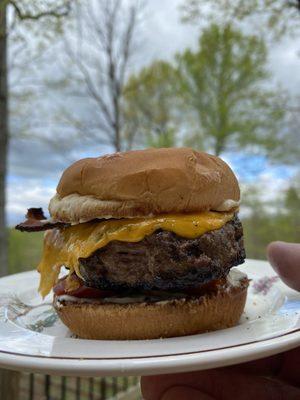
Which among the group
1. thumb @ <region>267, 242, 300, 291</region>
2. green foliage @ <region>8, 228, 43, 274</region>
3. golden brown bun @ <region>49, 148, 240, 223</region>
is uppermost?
golden brown bun @ <region>49, 148, 240, 223</region>

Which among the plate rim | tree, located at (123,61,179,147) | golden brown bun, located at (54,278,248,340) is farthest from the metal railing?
tree, located at (123,61,179,147)

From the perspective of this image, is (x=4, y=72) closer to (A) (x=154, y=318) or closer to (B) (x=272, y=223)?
(A) (x=154, y=318)

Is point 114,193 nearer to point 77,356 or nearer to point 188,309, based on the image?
point 188,309

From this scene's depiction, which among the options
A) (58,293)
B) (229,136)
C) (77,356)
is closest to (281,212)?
(229,136)

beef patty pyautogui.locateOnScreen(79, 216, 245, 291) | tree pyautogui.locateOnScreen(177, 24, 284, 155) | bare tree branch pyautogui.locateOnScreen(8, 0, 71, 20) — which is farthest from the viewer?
tree pyautogui.locateOnScreen(177, 24, 284, 155)

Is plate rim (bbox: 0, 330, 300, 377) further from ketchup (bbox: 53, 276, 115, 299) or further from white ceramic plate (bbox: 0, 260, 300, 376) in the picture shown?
ketchup (bbox: 53, 276, 115, 299)

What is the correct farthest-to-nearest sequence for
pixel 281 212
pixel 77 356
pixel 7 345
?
pixel 281 212 < pixel 7 345 < pixel 77 356

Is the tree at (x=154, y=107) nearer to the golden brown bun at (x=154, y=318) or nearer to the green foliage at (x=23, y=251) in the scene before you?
the green foliage at (x=23, y=251)
